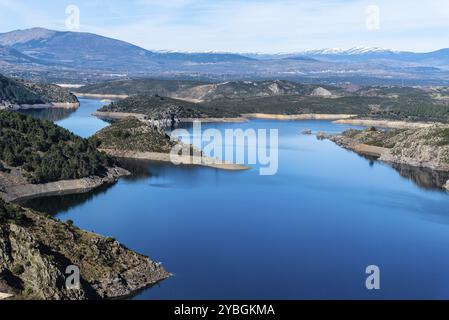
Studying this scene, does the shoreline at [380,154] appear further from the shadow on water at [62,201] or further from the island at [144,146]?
the shadow on water at [62,201]

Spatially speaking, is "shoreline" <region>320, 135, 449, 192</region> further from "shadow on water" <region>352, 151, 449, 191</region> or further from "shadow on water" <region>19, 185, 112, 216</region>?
"shadow on water" <region>19, 185, 112, 216</region>

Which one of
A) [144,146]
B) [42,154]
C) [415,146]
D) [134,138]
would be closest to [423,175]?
[415,146]

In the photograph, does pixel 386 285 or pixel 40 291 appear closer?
pixel 40 291

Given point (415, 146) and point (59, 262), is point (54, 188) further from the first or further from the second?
point (415, 146)

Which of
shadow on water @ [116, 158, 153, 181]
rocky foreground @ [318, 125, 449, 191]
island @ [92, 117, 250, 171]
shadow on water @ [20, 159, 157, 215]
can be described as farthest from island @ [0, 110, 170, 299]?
rocky foreground @ [318, 125, 449, 191]
